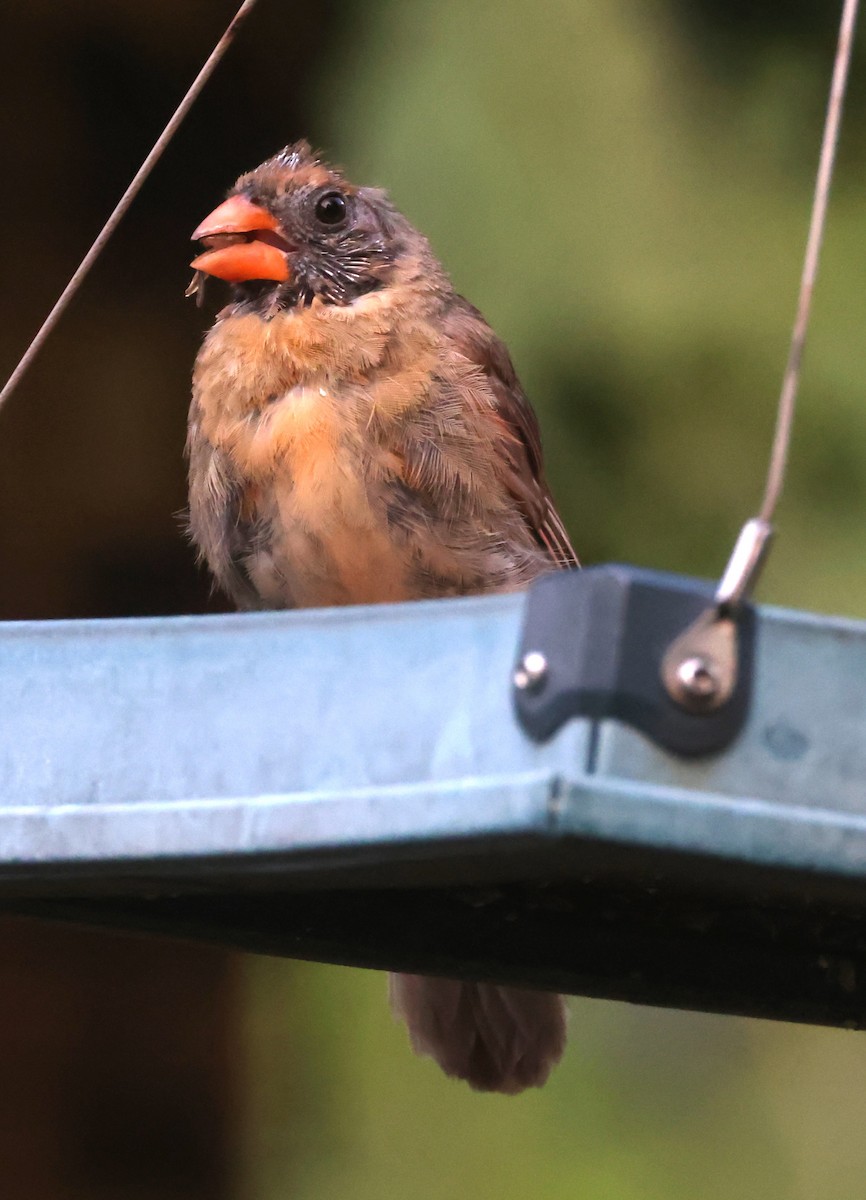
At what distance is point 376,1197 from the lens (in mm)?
2547

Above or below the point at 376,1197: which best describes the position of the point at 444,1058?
above

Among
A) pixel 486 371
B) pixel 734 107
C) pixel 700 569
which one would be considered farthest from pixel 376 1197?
pixel 734 107

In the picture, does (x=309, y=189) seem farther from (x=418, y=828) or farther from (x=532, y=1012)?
(x=418, y=828)

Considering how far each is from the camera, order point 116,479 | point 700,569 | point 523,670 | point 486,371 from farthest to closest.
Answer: point 116,479
point 700,569
point 486,371
point 523,670

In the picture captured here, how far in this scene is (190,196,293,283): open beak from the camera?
211cm

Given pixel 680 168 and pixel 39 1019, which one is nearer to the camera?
pixel 680 168

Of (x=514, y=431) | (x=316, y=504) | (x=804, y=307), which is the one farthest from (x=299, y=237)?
(x=804, y=307)

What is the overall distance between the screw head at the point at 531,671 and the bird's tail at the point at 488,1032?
1.15 meters

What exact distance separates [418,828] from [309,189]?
155 centimetres

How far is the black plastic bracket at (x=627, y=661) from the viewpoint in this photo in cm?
81

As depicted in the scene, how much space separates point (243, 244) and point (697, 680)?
144cm

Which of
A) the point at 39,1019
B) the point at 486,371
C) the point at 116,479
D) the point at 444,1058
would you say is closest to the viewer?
the point at 444,1058

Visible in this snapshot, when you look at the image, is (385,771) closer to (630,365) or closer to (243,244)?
(243,244)

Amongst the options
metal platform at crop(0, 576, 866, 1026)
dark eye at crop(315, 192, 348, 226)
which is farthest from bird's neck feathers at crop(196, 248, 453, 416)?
metal platform at crop(0, 576, 866, 1026)
